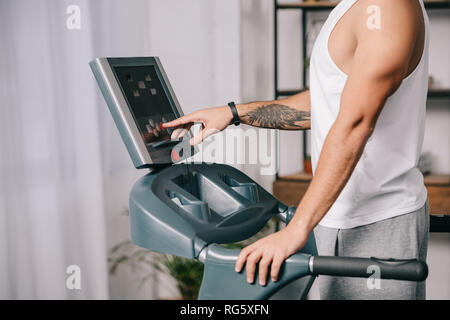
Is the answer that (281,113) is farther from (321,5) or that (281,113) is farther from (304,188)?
(321,5)

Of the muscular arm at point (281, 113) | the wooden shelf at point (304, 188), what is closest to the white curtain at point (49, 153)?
the wooden shelf at point (304, 188)

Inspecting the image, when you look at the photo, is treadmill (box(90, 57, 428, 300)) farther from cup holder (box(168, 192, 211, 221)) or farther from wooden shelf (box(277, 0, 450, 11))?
wooden shelf (box(277, 0, 450, 11))

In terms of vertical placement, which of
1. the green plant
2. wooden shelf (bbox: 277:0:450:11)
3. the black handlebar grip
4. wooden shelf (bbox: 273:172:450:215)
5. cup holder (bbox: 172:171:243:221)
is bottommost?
the green plant

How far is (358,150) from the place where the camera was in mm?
917

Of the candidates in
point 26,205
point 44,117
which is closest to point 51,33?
point 44,117

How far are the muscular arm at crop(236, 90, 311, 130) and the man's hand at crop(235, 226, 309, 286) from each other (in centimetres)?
56

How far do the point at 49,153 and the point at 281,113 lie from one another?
3.55 feet

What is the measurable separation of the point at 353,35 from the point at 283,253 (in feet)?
1.35

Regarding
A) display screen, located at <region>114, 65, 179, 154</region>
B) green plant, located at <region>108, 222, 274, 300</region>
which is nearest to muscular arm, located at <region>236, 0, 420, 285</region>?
display screen, located at <region>114, 65, 179, 154</region>

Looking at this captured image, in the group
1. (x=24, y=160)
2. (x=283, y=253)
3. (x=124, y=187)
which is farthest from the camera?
(x=124, y=187)

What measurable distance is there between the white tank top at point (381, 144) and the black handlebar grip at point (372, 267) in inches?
11.5

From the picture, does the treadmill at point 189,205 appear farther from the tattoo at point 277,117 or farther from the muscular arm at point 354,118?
the tattoo at point 277,117

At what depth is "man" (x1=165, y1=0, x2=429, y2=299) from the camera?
0.88 m
